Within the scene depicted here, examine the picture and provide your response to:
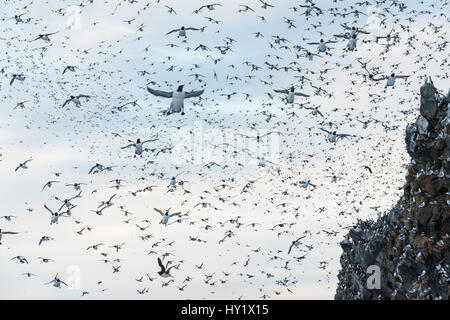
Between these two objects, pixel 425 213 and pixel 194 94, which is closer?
pixel 194 94

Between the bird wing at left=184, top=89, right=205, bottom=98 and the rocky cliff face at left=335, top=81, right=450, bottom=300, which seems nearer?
the bird wing at left=184, top=89, right=205, bottom=98

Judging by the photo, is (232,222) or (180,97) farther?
(232,222)

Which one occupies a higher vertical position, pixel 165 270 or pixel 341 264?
pixel 165 270

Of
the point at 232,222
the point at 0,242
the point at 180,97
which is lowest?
the point at 232,222

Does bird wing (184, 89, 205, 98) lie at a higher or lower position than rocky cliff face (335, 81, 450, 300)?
higher

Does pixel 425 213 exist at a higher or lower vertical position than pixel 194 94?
lower

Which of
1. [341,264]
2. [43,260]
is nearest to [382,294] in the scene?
[341,264]

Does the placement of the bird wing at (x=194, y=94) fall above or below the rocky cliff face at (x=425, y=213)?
above

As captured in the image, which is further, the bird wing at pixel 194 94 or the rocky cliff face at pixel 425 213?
the rocky cliff face at pixel 425 213
